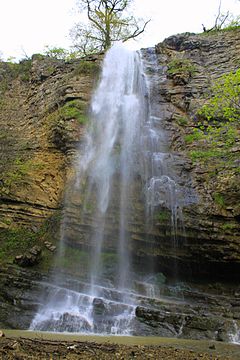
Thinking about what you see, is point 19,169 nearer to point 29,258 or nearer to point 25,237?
point 25,237

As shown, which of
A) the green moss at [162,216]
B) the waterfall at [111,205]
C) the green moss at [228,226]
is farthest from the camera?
the green moss at [162,216]

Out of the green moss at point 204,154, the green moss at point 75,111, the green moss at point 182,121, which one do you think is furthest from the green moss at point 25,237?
the green moss at point 182,121

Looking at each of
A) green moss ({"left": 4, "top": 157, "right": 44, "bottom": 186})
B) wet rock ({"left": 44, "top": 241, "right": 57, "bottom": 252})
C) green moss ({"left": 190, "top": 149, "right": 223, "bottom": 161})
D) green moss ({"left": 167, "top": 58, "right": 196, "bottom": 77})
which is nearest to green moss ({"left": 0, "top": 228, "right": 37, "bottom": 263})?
wet rock ({"left": 44, "top": 241, "right": 57, "bottom": 252})

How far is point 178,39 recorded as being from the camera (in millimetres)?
22547

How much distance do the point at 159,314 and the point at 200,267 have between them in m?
3.19

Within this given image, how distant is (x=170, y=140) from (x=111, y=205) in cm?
463

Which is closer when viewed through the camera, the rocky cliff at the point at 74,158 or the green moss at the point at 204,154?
the rocky cliff at the point at 74,158

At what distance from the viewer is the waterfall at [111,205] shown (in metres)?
10.2

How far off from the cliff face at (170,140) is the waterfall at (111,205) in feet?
1.70

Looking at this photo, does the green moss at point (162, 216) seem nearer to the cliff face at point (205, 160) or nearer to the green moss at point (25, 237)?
the cliff face at point (205, 160)

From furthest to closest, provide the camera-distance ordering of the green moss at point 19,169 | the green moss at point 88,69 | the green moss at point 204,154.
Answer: the green moss at point 88,69
the green moss at point 19,169
the green moss at point 204,154

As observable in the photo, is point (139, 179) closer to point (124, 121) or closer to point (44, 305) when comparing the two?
point (124, 121)

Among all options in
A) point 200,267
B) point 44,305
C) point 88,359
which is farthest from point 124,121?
point 88,359

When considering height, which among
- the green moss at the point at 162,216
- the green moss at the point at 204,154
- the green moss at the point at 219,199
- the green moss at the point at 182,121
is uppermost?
the green moss at the point at 182,121
